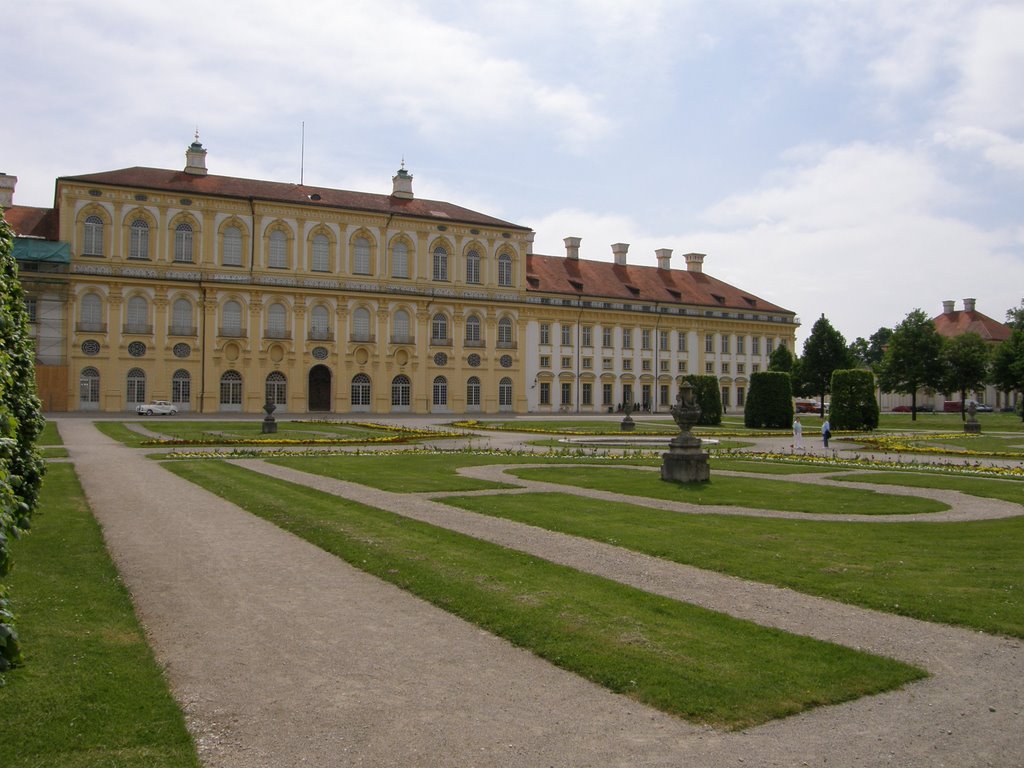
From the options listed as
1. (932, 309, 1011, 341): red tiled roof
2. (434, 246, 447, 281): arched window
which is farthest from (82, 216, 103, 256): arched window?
(932, 309, 1011, 341): red tiled roof

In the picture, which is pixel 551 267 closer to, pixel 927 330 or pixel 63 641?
pixel 927 330

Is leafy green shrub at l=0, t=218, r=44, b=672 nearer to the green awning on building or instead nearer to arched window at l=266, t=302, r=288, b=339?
the green awning on building

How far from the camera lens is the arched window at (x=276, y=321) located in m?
62.3

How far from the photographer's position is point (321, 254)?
6406 cm

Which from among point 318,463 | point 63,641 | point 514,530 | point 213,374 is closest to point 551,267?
point 213,374

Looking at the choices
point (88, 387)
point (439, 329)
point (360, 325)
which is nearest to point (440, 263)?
point (439, 329)

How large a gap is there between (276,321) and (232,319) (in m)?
3.13

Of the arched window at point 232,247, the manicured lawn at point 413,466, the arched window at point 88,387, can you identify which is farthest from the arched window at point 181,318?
the manicured lawn at point 413,466

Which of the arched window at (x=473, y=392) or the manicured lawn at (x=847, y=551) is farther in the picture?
the arched window at (x=473, y=392)

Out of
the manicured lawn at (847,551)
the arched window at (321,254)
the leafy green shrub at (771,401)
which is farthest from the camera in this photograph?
the arched window at (321,254)

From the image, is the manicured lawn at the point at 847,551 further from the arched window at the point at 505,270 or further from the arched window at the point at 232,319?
the arched window at the point at 505,270

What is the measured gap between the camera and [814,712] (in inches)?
228

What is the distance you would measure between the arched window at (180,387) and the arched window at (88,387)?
15.8 feet

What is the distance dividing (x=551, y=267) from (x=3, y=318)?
226ft
